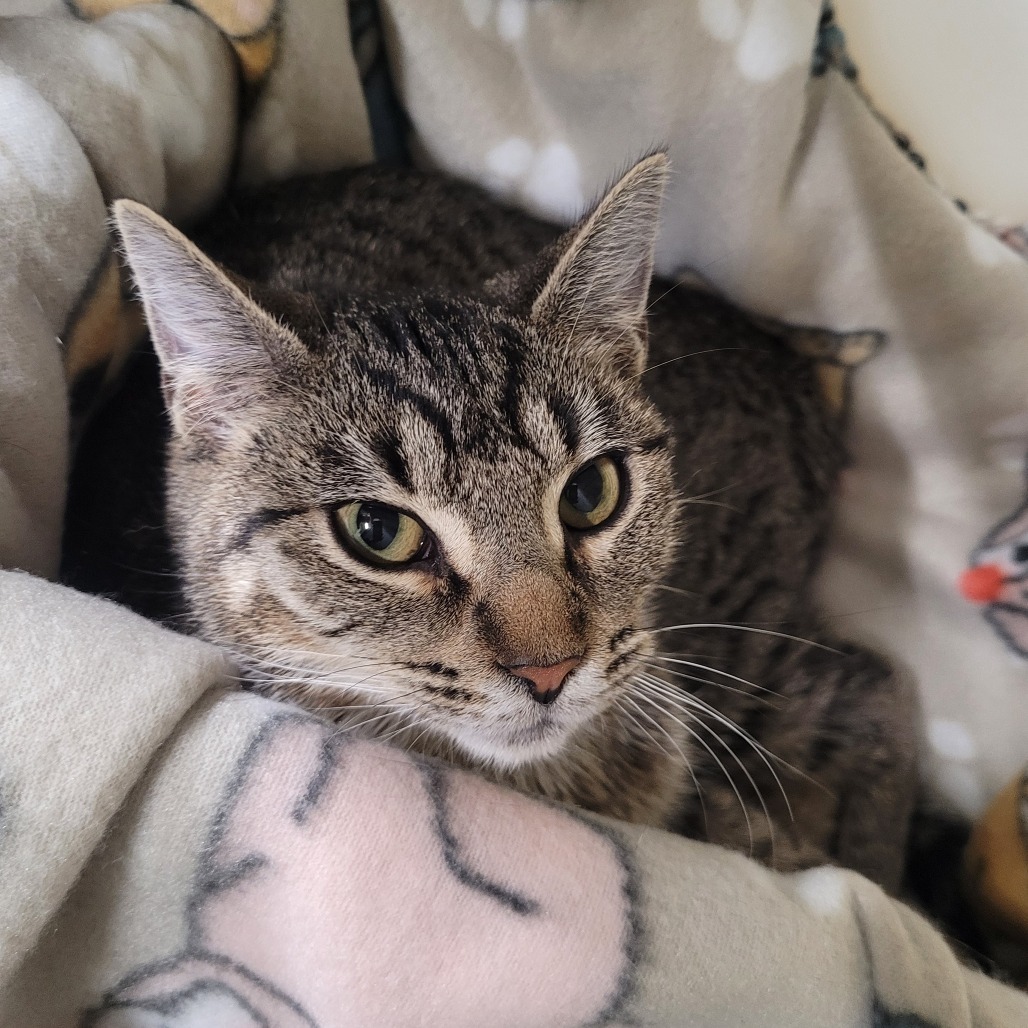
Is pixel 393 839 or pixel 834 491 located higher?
pixel 834 491

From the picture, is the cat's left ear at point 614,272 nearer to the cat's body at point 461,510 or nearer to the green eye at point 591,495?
the cat's body at point 461,510

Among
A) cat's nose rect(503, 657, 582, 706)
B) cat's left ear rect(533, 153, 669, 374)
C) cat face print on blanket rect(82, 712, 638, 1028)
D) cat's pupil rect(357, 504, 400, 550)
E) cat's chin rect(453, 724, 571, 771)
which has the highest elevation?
cat's left ear rect(533, 153, 669, 374)

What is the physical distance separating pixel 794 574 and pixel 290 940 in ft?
3.27

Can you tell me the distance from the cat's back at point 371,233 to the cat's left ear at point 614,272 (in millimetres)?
292

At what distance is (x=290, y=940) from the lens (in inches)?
28.8

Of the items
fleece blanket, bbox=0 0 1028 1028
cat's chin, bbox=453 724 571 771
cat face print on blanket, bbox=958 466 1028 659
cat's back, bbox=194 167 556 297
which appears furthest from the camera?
cat face print on blanket, bbox=958 466 1028 659

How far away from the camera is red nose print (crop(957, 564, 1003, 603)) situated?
1375 millimetres

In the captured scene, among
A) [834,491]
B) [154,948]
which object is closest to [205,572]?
[154,948]

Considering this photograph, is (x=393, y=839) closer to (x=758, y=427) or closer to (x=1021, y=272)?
(x=758, y=427)

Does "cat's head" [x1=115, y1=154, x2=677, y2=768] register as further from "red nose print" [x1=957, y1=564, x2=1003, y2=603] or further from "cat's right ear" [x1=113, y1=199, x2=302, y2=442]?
"red nose print" [x1=957, y1=564, x2=1003, y2=603]

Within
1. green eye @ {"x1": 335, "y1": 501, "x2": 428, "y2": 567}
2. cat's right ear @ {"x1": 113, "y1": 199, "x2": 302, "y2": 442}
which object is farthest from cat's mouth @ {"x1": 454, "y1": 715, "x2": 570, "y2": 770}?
cat's right ear @ {"x1": 113, "y1": 199, "x2": 302, "y2": 442}

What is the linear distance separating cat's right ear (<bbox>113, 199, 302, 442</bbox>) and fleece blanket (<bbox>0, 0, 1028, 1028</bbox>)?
0.54ft

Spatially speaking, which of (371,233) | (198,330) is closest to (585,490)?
(198,330)

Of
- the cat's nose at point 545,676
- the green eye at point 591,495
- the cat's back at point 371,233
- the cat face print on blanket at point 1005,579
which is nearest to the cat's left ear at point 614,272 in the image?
the green eye at point 591,495
